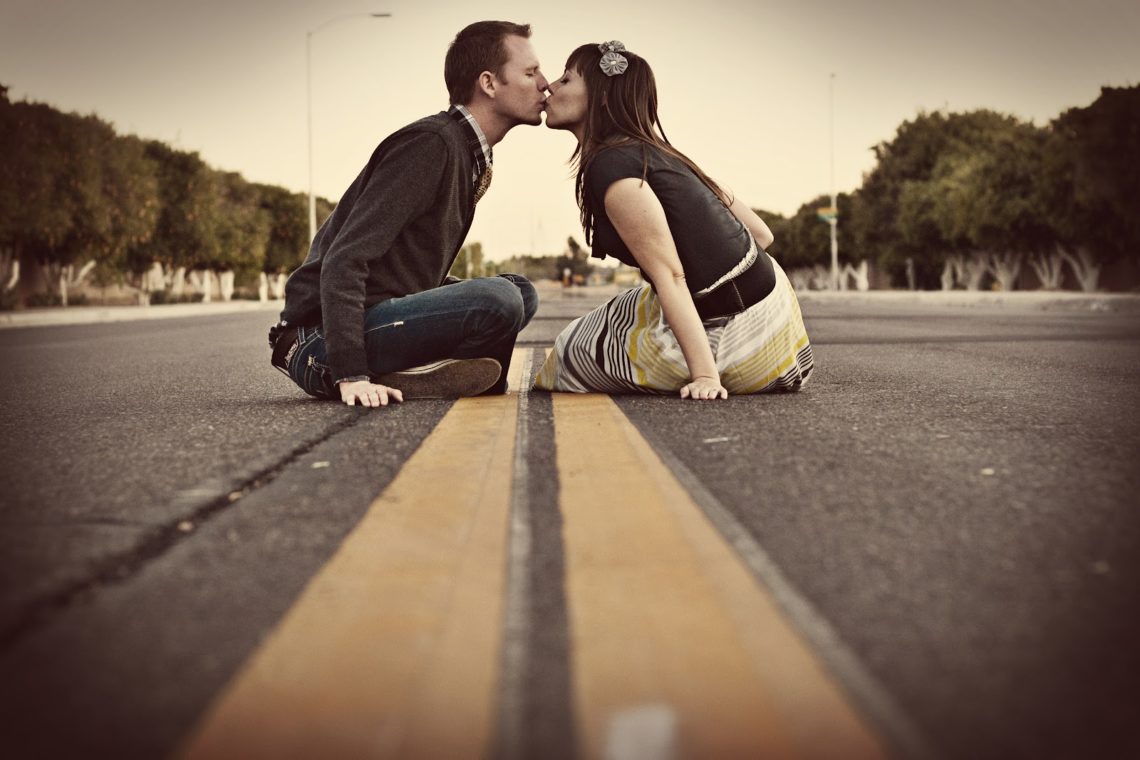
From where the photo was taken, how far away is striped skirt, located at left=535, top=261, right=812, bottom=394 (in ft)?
14.4

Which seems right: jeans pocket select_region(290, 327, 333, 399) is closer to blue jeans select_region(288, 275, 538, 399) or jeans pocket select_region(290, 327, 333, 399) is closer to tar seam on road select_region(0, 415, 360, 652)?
blue jeans select_region(288, 275, 538, 399)

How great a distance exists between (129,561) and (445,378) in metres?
2.59

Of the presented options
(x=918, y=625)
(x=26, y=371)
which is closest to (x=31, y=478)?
(x=918, y=625)

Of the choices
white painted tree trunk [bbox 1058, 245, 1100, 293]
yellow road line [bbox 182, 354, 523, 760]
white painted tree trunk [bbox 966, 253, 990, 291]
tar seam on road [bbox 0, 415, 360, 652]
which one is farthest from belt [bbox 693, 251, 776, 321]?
white painted tree trunk [bbox 966, 253, 990, 291]

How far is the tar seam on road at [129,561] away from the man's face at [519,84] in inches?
82.1

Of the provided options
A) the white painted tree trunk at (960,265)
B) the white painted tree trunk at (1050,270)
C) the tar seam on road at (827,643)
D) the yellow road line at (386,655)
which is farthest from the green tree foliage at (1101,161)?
the yellow road line at (386,655)

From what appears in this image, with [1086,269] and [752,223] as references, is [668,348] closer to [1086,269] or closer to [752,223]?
[752,223]

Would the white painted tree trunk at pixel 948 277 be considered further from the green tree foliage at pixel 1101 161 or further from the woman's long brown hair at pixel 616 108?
the woman's long brown hair at pixel 616 108

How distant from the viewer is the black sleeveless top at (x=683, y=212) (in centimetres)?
416

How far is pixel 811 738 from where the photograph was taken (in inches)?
47.1

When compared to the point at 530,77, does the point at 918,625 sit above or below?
below

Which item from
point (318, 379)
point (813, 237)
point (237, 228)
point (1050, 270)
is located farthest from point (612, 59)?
point (813, 237)

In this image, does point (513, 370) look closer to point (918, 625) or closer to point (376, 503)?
point (376, 503)

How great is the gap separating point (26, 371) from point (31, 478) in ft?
16.3
